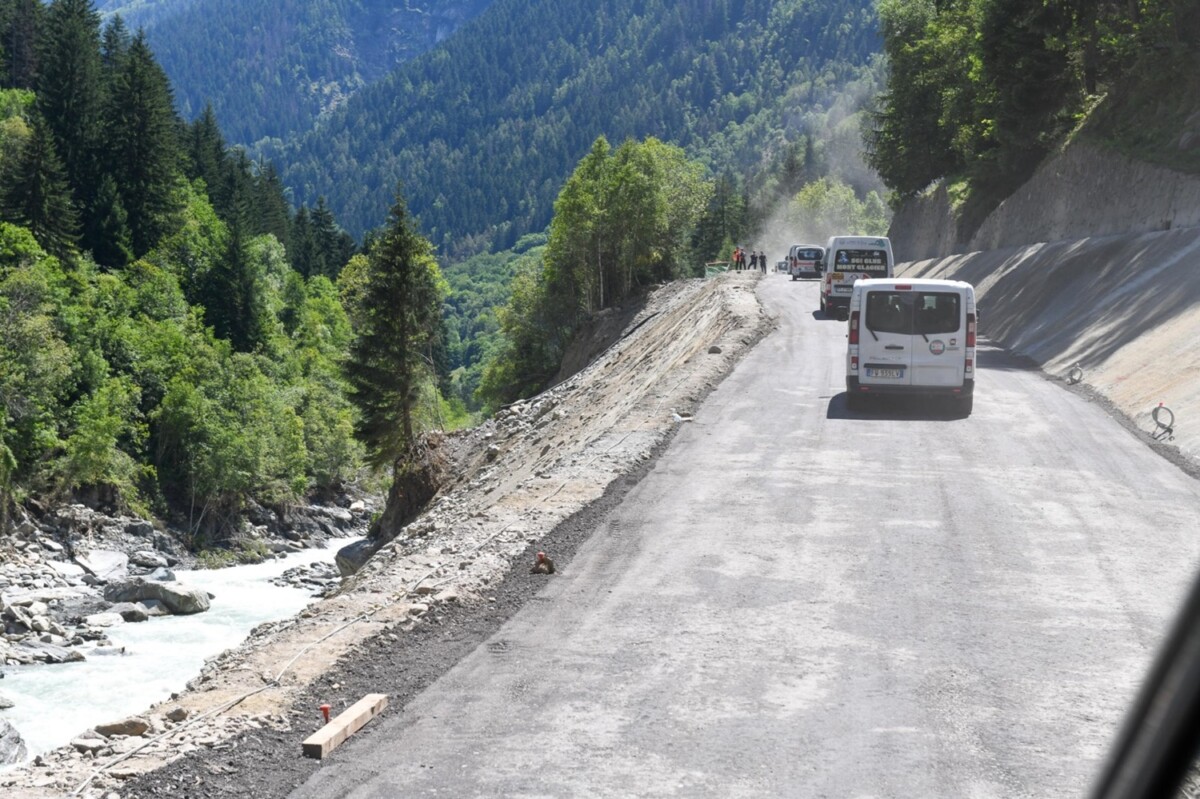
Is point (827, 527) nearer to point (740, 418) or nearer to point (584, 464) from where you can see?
point (584, 464)

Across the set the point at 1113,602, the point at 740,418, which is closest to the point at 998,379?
the point at 740,418

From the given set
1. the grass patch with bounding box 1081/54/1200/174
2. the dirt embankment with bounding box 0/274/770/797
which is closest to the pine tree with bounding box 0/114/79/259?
the dirt embankment with bounding box 0/274/770/797

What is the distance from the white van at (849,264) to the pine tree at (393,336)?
19.5 m

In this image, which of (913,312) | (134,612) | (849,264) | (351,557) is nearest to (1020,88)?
(849,264)

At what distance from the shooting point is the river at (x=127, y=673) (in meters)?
24.4

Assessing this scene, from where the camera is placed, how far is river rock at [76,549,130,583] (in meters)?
47.1

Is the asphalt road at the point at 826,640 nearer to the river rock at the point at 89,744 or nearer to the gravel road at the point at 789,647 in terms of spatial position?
the gravel road at the point at 789,647

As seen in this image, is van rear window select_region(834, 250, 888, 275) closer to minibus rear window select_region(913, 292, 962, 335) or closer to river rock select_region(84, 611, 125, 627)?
minibus rear window select_region(913, 292, 962, 335)

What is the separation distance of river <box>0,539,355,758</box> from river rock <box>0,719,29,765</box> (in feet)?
0.61

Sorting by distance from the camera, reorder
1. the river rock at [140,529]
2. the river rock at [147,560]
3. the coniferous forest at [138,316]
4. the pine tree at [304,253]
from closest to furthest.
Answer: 1. the river rock at [147,560]
2. the river rock at [140,529]
3. the coniferous forest at [138,316]
4. the pine tree at [304,253]

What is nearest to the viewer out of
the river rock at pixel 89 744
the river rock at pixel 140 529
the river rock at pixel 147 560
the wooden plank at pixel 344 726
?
the wooden plank at pixel 344 726

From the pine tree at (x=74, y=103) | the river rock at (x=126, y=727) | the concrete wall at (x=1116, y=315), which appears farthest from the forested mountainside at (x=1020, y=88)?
the pine tree at (x=74, y=103)

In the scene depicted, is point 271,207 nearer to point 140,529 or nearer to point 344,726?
point 140,529

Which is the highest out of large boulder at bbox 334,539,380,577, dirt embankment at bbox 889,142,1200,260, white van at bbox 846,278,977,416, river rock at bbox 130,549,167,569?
dirt embankment at bbox 889,142,1200,260
